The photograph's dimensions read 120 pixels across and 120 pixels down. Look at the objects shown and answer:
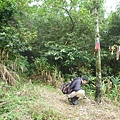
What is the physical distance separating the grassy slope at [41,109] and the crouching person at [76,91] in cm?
19

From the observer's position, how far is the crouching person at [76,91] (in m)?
4.93

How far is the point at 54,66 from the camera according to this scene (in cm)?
799

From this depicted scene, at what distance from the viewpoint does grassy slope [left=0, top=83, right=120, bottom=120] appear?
3.55 metres

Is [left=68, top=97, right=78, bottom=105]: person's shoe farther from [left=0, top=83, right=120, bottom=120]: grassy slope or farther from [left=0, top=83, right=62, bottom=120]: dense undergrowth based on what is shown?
[left=0, top=83, right=62, bottom=120]: dense undergrowth

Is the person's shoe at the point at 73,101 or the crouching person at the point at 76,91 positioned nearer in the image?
the crouching person at the point at 76,91

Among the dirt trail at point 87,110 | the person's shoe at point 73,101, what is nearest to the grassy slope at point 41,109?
the dirt trail at point 87,110

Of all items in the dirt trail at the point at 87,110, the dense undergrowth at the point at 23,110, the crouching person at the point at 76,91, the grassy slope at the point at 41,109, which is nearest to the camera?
the dense undergrowth at the point at 23,110

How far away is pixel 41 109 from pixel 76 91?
146 centimetres

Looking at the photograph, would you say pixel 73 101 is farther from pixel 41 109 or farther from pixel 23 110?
pixel 23 110

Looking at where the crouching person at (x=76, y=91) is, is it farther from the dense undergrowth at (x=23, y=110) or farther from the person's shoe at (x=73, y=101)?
the dense undergrowth at (x=23, y=110)

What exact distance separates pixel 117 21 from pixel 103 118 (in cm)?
502

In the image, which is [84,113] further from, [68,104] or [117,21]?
[117,21]

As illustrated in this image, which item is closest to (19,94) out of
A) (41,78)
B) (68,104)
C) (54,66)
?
(68,104)

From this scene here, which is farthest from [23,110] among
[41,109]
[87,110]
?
[87,110]
